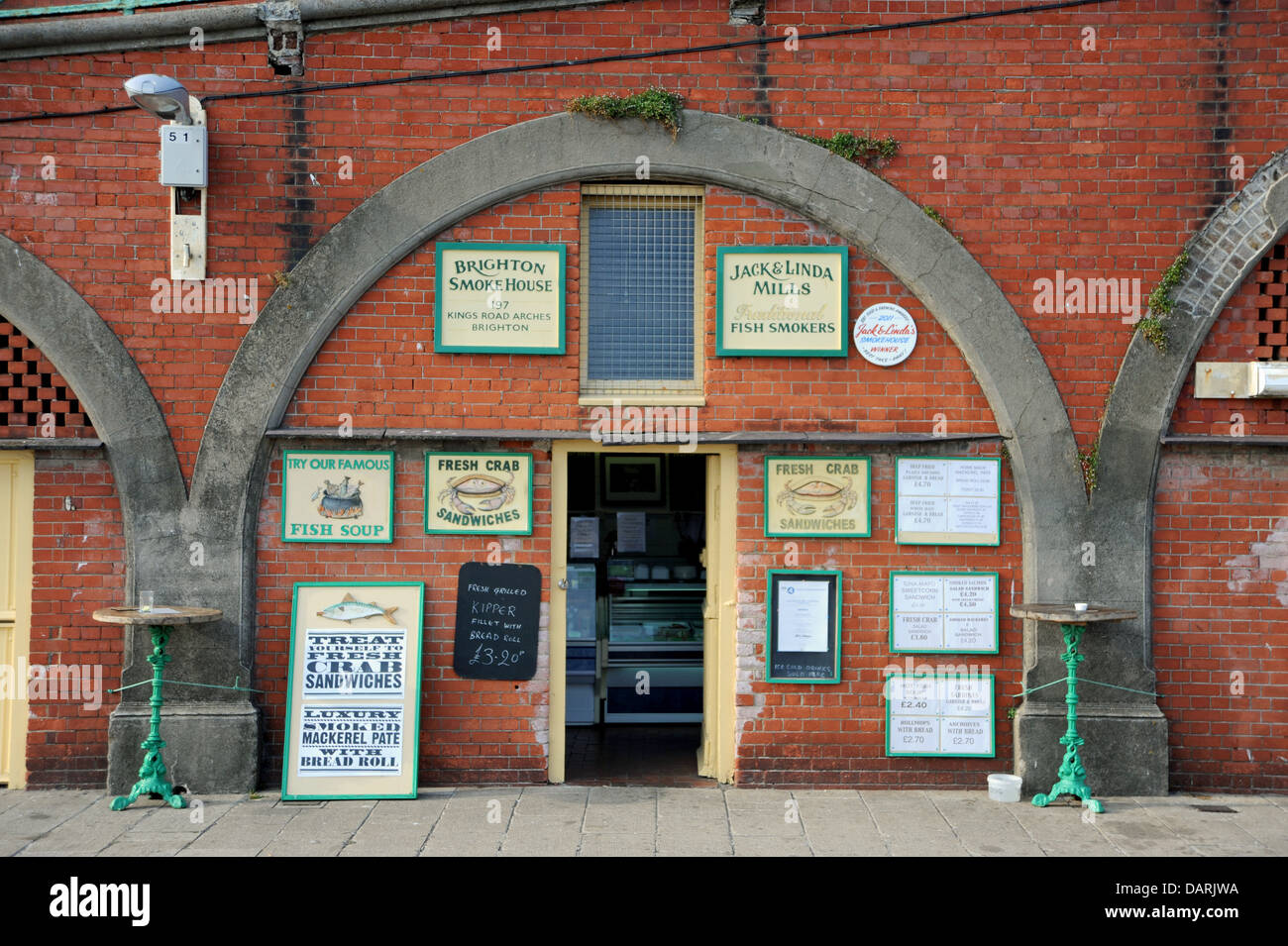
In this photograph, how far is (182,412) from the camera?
7.66 m

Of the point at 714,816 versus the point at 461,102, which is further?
the point at 461,102

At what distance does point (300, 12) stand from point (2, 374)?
3129mm

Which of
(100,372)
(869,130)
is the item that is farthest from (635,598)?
(100,372)

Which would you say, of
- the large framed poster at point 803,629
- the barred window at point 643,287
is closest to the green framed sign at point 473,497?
the barred window at point 643,287

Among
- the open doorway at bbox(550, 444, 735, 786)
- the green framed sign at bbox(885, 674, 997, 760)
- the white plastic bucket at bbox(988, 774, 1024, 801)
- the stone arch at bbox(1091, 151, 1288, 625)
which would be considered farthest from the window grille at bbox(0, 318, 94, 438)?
the stone arch at bbox(1091, 151, 1288, 625)

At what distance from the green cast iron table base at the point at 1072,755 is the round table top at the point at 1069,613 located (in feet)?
0.48

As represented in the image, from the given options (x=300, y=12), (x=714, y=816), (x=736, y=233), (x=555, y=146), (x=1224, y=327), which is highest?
(x=300, y=12)

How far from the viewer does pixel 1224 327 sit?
7848 millimetres

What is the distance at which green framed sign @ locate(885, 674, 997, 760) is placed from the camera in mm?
7742

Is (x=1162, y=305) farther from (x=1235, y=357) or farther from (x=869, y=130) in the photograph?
(x=869, y=130)

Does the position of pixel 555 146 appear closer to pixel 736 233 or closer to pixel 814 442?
pixel 736 233

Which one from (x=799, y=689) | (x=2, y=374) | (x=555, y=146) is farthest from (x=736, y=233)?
(x=2, y=374)

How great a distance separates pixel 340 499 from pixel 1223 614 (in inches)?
234

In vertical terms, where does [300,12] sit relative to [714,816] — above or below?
above
